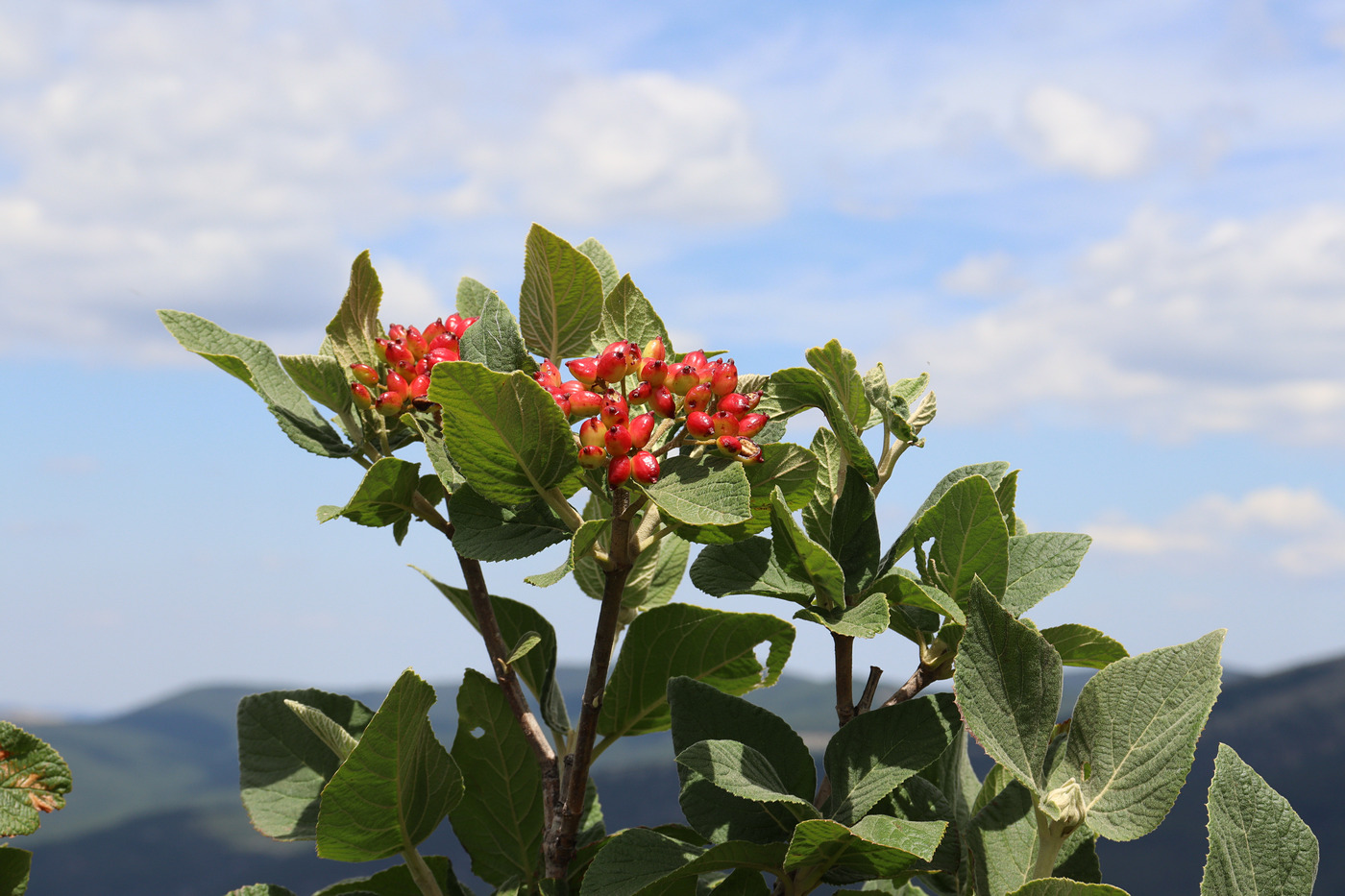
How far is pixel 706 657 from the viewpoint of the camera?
1699 millimetres

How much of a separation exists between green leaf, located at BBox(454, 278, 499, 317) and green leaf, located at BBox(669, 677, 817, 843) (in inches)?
30.9

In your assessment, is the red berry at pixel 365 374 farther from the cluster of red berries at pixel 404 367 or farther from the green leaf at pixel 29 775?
the green leaf at pixel 29 775

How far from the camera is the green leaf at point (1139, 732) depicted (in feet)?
3.98

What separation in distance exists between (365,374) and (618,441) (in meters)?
0.54

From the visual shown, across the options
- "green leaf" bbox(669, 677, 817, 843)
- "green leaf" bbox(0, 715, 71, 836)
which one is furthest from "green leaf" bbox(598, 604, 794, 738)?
"green leaf" bbox(0, 715, 71, 836)

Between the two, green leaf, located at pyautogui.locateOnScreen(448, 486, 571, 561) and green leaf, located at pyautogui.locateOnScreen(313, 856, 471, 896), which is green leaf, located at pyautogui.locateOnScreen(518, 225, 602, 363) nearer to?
green leaf, located at pyautogui.locateOnScreen(448, 486, 571, 561)

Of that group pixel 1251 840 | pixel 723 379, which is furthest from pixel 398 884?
pixel 1251 840

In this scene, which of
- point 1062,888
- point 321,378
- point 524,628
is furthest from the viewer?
point 524,628

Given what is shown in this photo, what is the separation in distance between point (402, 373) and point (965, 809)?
1.09 meters

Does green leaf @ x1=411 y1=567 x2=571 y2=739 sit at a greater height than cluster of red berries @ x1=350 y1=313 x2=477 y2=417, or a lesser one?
lesser

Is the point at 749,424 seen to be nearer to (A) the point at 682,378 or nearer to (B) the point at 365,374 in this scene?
(A) the point at 682,378

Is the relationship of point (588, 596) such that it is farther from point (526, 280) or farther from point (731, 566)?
point (526, 280)

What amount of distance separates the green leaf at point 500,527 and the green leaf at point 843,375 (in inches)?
17.0

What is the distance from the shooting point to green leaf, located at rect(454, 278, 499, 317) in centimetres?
185
